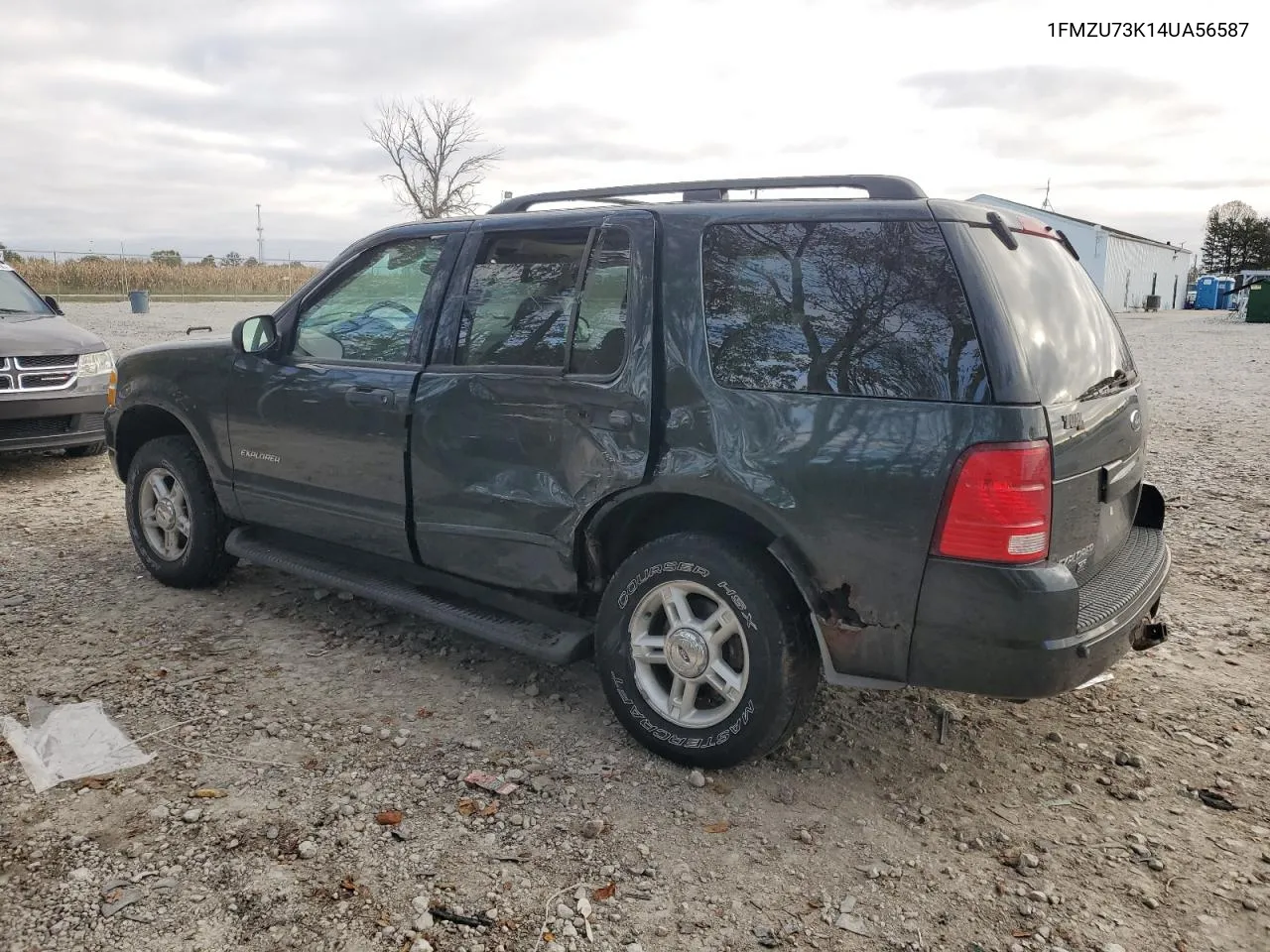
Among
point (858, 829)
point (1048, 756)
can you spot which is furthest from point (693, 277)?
point (1048, 756)

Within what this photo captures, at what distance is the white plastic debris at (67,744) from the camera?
3.28 meters

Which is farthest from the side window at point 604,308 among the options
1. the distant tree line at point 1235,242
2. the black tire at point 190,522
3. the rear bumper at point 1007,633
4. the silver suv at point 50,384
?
the distant tree line at point 1235,242

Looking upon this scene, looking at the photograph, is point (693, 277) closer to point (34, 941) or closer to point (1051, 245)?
point (1051, 245)

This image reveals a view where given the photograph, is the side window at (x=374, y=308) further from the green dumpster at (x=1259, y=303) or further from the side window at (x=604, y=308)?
the green dumpster at (x=1259, y=303)

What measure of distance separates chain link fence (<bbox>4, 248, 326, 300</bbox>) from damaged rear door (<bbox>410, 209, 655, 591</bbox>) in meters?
38.2

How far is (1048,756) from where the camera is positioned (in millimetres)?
3482

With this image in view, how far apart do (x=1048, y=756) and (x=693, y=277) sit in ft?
6.95

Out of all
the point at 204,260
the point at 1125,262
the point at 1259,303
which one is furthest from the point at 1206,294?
the point at 204,260

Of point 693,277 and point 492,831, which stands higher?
point 693,277

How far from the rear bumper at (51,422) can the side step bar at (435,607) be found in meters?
3.55

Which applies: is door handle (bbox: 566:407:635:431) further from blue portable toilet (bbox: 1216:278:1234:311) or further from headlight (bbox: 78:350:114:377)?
blue portable toilet (bbox: 1216:278:1234:311)

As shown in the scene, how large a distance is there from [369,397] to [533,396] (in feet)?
2.88

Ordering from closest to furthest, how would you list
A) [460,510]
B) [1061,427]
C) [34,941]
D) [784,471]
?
Answer: [34,941]
[1061,427]
[784,471]
[460,510]

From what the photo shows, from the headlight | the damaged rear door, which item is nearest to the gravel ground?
the damaged rear door
